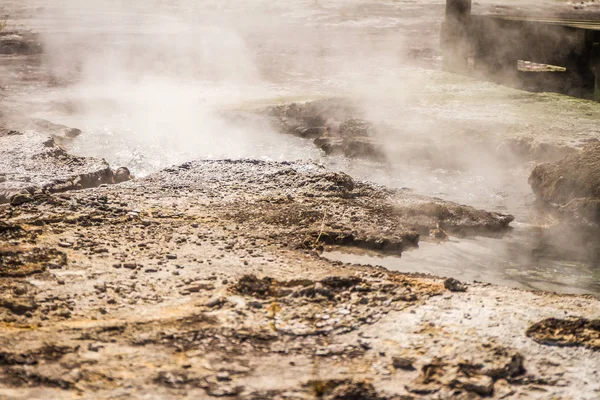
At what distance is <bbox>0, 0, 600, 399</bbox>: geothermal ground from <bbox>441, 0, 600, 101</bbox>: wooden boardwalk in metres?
0.47

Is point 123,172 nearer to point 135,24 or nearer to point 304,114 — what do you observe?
point 304,114

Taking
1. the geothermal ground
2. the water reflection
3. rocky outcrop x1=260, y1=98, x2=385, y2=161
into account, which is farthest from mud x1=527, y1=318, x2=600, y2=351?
rocky outcrop x1=260, y1=98, x2=385, y2=161

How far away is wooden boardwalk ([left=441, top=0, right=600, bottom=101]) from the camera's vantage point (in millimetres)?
8836

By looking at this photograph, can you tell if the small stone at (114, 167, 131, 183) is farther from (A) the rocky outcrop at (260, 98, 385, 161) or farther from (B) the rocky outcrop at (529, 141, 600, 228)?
(B) the rocky outcrop at (529, 141, 600, 228)

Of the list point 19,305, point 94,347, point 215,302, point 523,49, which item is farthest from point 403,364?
point 523,49

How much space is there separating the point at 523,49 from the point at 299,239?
6.32 metres

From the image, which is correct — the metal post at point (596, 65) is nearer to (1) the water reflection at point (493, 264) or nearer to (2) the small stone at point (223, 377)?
(1) the water reflection at point (493, 264)

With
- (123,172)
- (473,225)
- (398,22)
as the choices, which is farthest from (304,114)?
(398,22)

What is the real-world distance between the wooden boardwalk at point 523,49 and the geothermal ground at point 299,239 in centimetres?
47

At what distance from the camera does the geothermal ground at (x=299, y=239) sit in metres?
3.04

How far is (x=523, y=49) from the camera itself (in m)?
9.70

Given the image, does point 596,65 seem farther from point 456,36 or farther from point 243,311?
point 243,311

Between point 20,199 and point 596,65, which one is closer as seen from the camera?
point 20,199

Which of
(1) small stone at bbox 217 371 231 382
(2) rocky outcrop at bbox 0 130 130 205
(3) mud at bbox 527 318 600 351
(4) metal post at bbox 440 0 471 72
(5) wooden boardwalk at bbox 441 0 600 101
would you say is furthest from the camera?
(4) metal post at bbox 440 0 471 72
